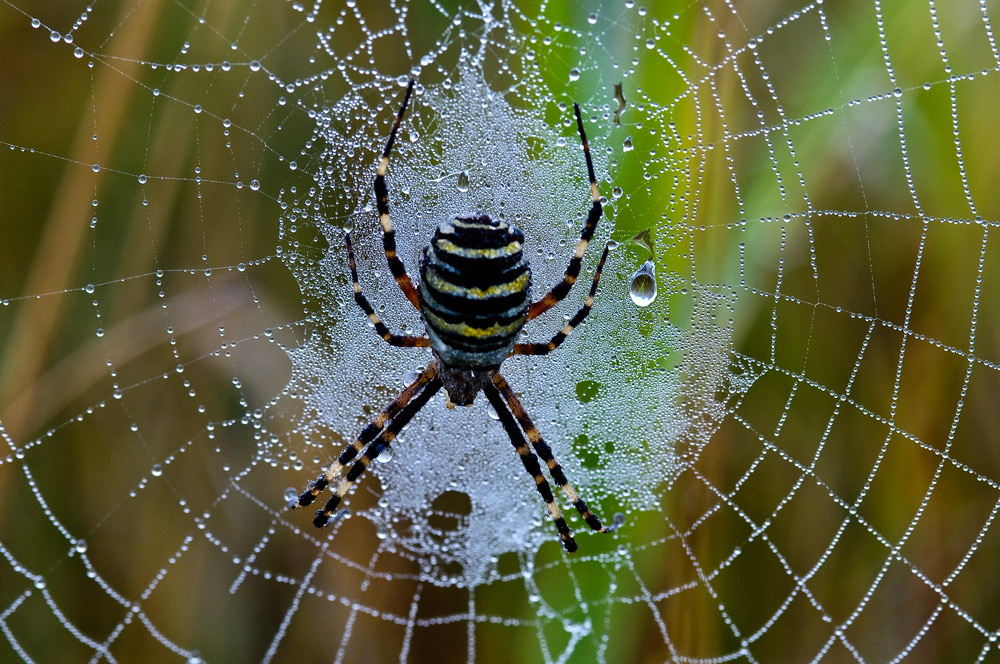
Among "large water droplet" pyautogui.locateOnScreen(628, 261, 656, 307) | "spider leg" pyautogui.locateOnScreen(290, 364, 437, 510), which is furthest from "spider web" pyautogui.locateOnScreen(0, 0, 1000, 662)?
"spider leg" pyautogui.locateOnScreen(290, 364, 437, 510)

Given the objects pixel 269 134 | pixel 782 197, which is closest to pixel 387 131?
pixel 269 134

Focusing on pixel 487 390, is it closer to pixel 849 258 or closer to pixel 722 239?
pixel 722 239

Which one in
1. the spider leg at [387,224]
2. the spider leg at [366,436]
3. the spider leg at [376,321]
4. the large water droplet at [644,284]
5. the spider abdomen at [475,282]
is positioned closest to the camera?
the spider abdomen at [475,282]

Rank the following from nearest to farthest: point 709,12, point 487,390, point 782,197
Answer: point 709,12 → point 782,197 → point 487,390

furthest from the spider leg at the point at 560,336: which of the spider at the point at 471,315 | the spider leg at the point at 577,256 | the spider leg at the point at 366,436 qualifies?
the spider leg at the point at 366,436

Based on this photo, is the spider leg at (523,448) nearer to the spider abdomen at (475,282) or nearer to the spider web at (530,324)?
the spider web at (530,324)

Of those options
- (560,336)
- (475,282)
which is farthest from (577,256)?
(475,282)

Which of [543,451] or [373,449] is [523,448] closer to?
[543,451]
